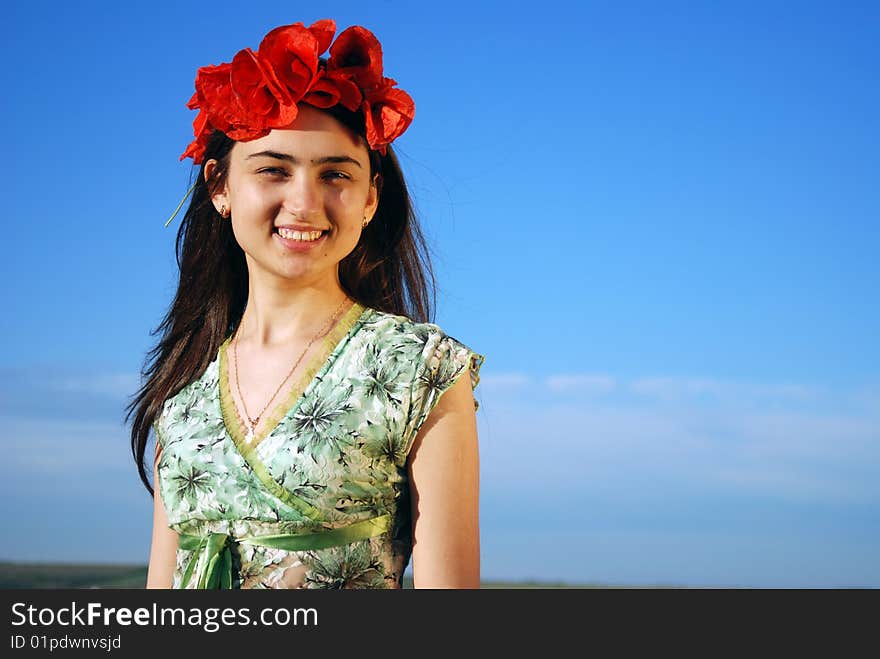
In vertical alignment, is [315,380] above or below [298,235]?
below

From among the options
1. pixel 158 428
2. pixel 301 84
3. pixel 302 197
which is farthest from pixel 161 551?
pixel 301 84

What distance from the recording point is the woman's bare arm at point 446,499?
2.77 m

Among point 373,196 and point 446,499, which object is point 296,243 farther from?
point 446,499

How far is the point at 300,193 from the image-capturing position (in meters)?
2.84

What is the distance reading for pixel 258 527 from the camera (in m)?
2.81

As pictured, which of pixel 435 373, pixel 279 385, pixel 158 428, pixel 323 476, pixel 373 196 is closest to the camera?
pixel 323 476

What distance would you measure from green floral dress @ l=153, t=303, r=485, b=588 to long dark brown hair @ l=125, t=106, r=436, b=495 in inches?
10.1

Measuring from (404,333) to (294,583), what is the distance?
0.69 metres

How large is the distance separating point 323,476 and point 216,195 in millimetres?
854

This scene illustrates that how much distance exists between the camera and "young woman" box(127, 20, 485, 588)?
2.78 metres

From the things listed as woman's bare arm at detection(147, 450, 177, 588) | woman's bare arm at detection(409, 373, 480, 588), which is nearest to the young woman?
woman's bare arm at detection(409, 373, 480, 588)

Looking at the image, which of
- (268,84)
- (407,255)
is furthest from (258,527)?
(268,84)

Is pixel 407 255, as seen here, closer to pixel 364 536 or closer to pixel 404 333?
pixel 404 333

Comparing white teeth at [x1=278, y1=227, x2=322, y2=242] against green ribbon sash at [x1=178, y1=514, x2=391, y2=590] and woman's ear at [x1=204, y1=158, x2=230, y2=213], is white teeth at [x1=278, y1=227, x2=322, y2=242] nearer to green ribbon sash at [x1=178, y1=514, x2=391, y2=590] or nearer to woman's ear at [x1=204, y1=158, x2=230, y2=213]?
woman's ear at [x1=204, y1=158, x2=230, y2=213]
